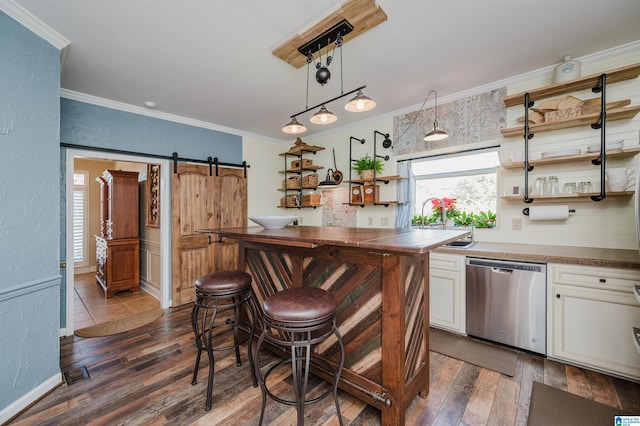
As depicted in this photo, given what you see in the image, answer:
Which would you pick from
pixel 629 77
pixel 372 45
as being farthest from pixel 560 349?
pixel 372 45

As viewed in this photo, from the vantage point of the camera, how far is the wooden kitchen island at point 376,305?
1547 mm

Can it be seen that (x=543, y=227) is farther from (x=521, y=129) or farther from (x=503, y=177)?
(x=521, y=129)

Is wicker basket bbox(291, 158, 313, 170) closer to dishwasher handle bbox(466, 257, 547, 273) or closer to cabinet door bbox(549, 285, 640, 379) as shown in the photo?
dishwasher handle bbox(466, 257, 547, 273)

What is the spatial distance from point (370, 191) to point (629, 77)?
267 centimetres

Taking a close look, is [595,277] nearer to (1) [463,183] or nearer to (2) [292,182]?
(1) [463,183]

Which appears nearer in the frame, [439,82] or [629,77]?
[629,77]

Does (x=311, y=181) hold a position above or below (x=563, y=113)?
below

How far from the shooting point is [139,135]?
354 cm

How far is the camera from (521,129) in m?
2.73

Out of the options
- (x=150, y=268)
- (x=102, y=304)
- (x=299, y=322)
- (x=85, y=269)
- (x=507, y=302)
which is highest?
(x=299, y=322)

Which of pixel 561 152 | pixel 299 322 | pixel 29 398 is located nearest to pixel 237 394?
pixel 299 322

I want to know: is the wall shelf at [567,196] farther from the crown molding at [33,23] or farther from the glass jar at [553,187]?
the crown molding at [33,23]

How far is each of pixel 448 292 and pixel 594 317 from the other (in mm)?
1071

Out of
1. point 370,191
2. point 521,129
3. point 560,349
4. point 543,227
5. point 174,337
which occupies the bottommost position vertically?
point 174,337
